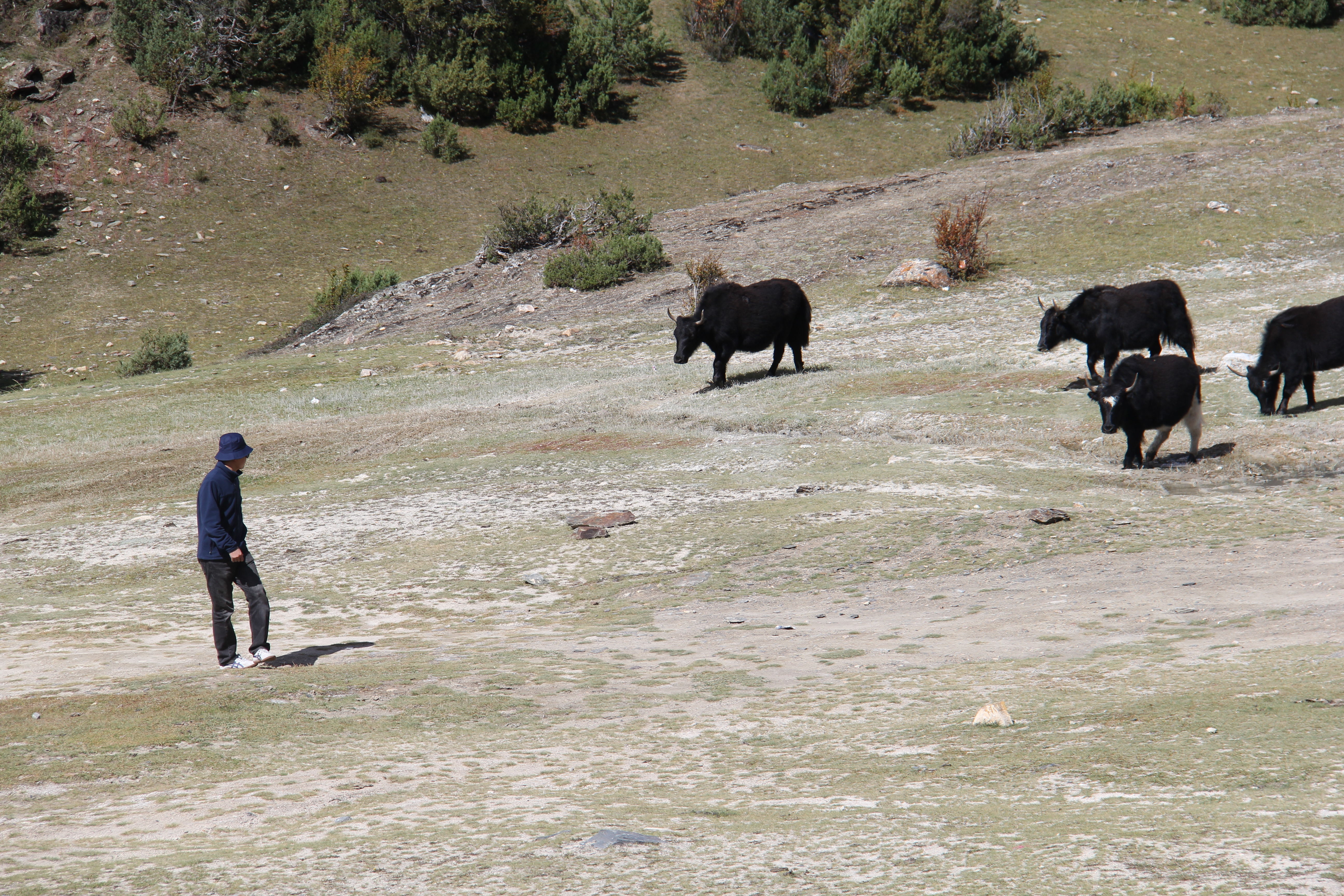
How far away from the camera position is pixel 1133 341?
15789 millimetres

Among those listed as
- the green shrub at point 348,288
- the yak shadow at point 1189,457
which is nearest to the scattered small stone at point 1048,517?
the yak shadow at point 1189,457

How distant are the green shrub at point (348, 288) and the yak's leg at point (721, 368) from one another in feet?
47.2

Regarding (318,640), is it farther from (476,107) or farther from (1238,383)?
(476,107)

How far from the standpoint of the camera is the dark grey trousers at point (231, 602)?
7766mm

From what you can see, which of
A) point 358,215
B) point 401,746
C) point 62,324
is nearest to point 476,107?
point 358,215

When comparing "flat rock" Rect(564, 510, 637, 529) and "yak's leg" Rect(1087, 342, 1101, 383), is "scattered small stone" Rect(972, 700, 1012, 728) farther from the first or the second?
"yak's leg" Rect(1087, 342, 1101, 383)

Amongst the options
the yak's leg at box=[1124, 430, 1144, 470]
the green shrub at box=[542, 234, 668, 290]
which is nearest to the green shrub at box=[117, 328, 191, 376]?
the green shrub at box=[542, 234, 668, 290]

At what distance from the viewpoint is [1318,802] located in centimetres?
427

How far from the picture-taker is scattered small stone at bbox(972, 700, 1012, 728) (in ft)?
19.0

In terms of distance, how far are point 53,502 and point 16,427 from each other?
529 cm

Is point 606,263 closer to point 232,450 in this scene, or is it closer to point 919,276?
point 919,276

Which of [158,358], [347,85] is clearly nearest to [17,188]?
[347,85]

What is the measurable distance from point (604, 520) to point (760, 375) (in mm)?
8515

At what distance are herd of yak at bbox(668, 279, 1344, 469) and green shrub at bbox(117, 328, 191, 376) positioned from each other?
1314 cm
